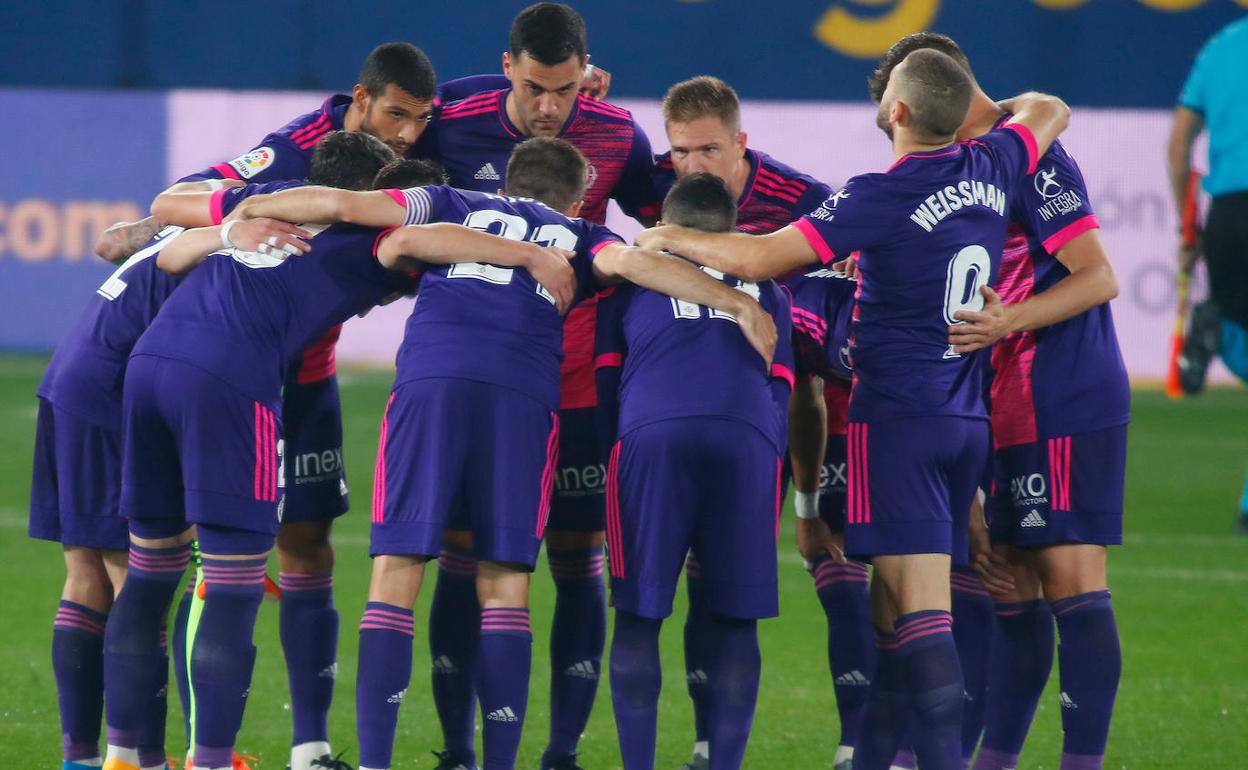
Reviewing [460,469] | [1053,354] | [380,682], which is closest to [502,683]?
Result: [380,682]

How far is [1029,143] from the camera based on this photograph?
4.45m

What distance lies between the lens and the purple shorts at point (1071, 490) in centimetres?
442

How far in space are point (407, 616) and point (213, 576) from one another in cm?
51

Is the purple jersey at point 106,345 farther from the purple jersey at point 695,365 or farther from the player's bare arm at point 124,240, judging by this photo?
the purple jersey at point 695,365

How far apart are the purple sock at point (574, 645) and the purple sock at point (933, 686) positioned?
1.09m

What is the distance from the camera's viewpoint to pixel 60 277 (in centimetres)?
1473

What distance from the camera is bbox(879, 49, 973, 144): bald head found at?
13.8 feet

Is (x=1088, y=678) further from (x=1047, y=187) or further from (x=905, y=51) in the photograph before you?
(x=905, y=51)

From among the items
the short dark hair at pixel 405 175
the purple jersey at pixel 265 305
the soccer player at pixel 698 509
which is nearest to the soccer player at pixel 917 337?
the soccer player at pixel 698 509

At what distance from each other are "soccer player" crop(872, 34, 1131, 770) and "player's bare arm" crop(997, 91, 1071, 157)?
0.08 metres

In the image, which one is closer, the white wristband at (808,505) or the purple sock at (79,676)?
the purple sock at (79,676)

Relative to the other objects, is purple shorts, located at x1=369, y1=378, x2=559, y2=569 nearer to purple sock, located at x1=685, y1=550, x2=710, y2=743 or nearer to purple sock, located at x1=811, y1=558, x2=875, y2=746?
purple sock, located at x1=685, y1=550, x2=710, y2=743

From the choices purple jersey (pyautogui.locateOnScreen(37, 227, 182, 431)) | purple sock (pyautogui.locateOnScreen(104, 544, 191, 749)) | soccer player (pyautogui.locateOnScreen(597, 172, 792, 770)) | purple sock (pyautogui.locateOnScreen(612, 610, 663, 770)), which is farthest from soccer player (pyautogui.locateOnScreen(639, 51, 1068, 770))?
purple sock (pyautogui.locateOnScreen(104, 544, 191, 749))

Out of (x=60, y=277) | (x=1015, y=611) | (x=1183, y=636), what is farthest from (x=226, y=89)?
(x=1015, y=611)
